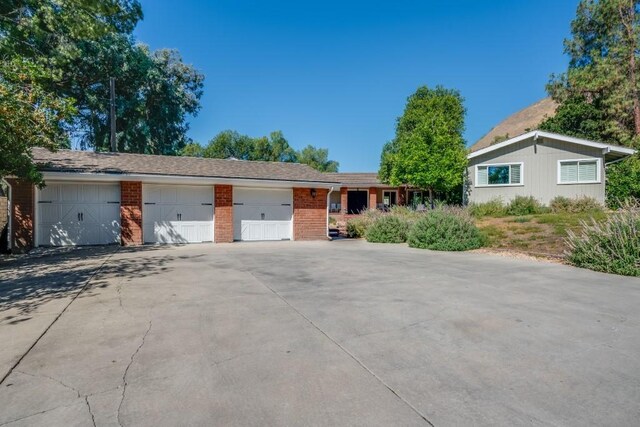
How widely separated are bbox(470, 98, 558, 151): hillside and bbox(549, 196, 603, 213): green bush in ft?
187

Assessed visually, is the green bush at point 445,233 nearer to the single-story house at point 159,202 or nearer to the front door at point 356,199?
the single-story house at point 159,202

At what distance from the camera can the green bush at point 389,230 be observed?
559 inches

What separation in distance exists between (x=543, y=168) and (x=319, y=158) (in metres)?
37.4

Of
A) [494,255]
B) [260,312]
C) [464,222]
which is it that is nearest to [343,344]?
[260,312]

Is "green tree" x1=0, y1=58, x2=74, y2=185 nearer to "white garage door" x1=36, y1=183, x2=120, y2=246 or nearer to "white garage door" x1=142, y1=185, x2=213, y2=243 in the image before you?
"white garage door" x1=36, y1=183, x2=120, y2=246

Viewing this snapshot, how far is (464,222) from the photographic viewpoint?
12086 mm

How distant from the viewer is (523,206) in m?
16.8

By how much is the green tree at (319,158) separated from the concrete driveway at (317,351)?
45.3m

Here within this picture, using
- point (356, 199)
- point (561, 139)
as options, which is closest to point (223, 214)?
point (561, 139)

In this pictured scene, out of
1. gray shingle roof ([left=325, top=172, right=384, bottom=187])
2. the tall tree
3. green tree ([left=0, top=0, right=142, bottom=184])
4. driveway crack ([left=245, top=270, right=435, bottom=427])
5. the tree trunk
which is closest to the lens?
driveway crack ([left=245, top=270, right=435, bottom=427])

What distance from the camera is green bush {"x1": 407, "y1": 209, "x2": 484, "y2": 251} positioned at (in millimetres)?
11539

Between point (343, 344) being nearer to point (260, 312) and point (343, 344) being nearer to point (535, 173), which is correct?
point (260, 312)

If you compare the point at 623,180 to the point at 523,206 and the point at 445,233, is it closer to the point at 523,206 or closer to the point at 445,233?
the point at 523,206

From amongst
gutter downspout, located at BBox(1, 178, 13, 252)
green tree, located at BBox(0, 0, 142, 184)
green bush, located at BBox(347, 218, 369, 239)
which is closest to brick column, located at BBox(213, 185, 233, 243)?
green tree, located at BBox(0, 0, 142, 184)
